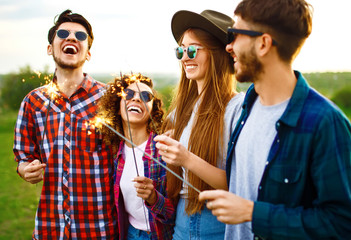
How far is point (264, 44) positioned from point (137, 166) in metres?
1.70

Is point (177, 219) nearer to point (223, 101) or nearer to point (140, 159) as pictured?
point (140, 159)

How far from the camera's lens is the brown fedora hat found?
2555mm

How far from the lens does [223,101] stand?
2.57 metres

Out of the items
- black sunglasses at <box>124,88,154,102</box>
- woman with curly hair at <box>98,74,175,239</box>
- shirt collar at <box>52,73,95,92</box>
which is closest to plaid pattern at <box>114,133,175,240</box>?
woman with curly hair at <box>98,74,175,239</box>

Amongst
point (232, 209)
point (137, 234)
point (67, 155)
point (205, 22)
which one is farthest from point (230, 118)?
point (67, 155)

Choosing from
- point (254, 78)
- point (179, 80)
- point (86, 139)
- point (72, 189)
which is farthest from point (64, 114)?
point (254, 78)

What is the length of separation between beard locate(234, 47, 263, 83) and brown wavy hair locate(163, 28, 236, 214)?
0.57 m

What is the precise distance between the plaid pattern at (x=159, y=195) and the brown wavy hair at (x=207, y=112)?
0.17 m

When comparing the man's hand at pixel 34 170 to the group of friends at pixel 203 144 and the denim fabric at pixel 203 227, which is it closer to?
the group of friends at pixel 203 144

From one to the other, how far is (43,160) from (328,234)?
A: 269 centimetres

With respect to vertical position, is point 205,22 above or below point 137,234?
above

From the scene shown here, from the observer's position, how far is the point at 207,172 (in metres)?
2.29

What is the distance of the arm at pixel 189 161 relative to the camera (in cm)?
218

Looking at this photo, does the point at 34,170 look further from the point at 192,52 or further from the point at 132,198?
the point at 192,52
